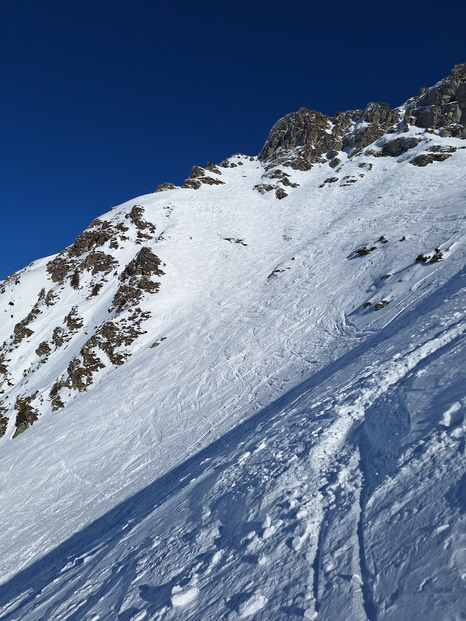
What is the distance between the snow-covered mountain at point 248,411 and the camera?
422cm

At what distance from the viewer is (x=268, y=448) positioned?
7.75 metres

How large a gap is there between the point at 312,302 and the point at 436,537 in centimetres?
1835

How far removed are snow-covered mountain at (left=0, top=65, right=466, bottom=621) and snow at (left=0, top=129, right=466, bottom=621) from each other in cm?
5

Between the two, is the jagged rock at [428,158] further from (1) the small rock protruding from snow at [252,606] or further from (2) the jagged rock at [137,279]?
(1) the small rock protruding from snow at [252,606]

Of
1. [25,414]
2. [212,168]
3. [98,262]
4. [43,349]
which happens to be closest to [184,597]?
[25,414]

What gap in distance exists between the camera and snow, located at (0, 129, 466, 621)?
4.05 metres

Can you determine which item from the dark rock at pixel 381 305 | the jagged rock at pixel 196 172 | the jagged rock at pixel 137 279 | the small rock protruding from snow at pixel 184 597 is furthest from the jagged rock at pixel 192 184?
the small rock protruding from snow at pixel 184 597

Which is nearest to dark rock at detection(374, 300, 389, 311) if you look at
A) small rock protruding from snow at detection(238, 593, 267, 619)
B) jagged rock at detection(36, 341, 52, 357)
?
small rock protruding from snow at detection(238, 593, 267, 619)

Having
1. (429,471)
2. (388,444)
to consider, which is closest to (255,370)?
(388,444)

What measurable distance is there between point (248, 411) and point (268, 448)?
222 inches

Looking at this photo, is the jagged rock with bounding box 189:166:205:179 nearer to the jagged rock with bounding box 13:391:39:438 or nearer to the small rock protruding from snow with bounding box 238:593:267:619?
the jagged rock with bounding box 13:391:39:438

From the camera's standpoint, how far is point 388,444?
5.62 meters

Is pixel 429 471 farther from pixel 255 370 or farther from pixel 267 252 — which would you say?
pixel 267 252

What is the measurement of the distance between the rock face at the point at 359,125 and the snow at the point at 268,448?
88.6 feet
